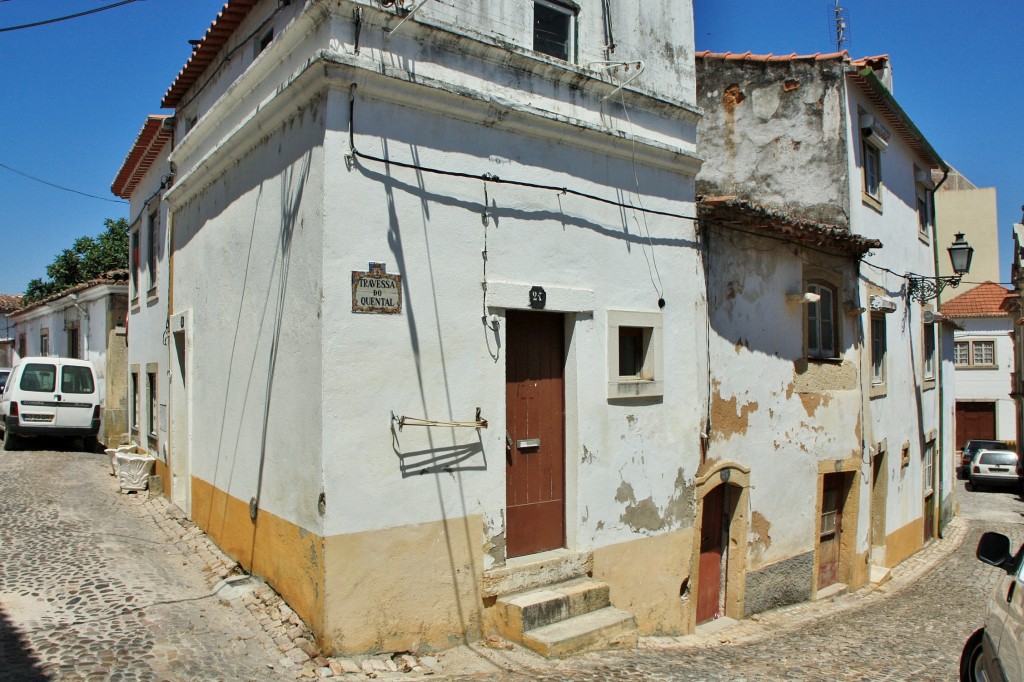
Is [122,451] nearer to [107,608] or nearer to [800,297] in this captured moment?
[107,608]

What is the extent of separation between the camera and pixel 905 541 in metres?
14.1

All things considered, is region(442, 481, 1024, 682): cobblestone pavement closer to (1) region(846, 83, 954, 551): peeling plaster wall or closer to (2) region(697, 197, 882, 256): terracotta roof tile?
(1) region(846, 83, 954, 551): peeling plaster wall

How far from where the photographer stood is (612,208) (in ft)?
24.6

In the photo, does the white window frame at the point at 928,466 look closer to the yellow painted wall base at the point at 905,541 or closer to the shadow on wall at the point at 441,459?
the yellow painted wall base at the point at 905,541

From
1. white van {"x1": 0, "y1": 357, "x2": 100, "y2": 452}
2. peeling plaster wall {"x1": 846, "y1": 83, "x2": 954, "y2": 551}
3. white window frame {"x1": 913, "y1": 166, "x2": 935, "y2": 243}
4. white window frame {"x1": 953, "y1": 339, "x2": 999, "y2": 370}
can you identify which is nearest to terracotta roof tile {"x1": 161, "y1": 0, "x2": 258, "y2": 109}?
white van {"x1": 0, "y1": 357, "x2": 100, "y2": 452}

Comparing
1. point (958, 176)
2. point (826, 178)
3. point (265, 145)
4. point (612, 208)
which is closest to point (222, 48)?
point (265, 145)

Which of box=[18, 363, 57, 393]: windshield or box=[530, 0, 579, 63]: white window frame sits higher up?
box=[530, 0, 579, 63]: white window frame

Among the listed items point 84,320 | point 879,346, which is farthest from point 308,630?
point 84,320

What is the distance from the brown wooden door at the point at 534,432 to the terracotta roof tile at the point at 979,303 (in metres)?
28.5

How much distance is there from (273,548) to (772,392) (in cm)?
668

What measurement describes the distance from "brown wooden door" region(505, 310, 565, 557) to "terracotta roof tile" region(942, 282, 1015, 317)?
93.4ft

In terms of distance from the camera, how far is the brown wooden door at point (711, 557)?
30.0 ft

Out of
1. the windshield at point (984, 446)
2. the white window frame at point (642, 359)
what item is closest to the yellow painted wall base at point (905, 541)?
the white window frame at point (642, 359)

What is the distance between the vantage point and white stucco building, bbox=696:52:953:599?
9.75 meters
